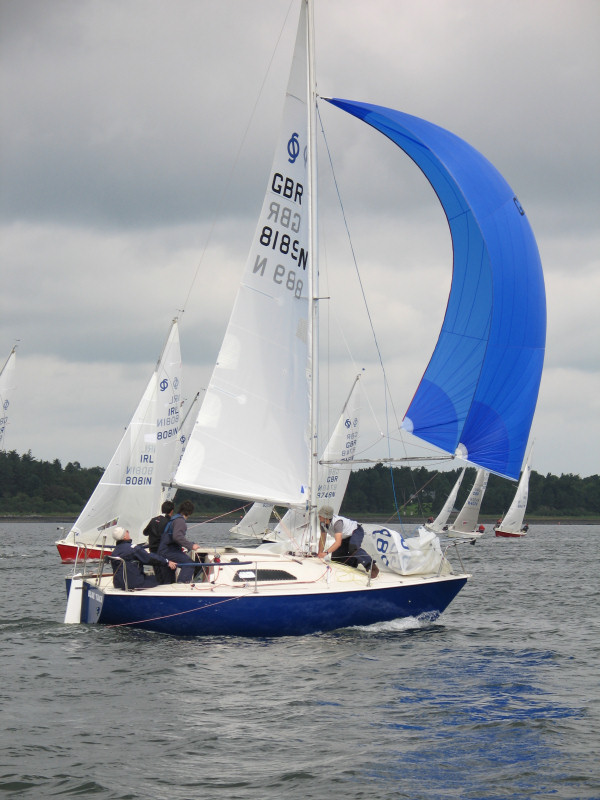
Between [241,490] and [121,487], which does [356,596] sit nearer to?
[241,490]

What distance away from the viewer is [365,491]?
132375 millimetres

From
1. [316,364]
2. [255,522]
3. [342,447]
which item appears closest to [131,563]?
[316,364]

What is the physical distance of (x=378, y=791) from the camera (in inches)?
290

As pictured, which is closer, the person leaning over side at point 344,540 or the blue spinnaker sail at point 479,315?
the person leaning over side at point 344,540

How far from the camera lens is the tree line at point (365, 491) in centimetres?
11938

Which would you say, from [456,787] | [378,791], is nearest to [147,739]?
[378,791]

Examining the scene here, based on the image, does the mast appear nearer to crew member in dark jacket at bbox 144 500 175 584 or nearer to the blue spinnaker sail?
the blue spinnaker sail

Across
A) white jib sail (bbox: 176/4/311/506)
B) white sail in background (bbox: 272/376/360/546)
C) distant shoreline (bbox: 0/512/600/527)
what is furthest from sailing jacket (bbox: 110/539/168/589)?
distant shoreline (bbox: 0/512/600/527)

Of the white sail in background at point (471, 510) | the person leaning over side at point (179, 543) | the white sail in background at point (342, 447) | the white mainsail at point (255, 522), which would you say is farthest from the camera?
the white sail in background at point (471, 510)

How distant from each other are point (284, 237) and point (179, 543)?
567 cm

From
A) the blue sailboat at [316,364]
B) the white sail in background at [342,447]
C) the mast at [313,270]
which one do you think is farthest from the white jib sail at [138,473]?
the mast at [313,270]

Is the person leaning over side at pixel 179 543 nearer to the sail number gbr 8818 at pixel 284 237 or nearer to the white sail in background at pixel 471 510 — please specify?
the sail number gbr 8818 at pixel 284 237

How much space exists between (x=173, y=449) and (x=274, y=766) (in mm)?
21621

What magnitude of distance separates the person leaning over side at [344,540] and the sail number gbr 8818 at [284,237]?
4.01 meters
